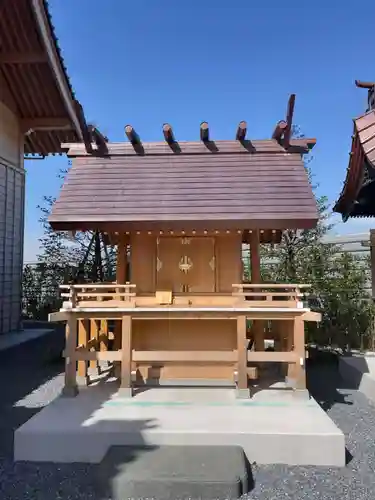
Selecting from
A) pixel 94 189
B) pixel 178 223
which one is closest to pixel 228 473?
pixel 178 223

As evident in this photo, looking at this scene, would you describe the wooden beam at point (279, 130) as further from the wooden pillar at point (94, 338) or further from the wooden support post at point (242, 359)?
the wooden pillar at point (94, 338)

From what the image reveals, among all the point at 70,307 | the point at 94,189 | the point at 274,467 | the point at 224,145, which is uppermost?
the point at 224,145

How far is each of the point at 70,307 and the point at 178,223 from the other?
5.44 feet

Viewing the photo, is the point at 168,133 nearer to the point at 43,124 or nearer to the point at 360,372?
the point at 360,372

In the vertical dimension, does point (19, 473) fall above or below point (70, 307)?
below

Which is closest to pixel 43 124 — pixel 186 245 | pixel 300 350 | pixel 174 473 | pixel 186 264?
pixel 186 245

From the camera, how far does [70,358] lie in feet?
16.1

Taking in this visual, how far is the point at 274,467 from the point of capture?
12.2 feet

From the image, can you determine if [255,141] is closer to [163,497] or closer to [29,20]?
[163,497]

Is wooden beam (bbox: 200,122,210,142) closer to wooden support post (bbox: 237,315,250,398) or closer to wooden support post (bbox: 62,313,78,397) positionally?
wooden support post (bbox: 237,315,250,398)

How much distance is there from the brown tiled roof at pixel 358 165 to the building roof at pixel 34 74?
3.95 meters

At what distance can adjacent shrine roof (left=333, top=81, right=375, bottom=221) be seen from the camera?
16.3 ft

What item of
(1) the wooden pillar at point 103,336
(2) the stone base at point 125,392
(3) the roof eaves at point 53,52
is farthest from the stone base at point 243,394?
(3) the roof eaves at point 53,52

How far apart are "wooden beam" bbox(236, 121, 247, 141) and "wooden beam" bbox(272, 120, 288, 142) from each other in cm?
43
